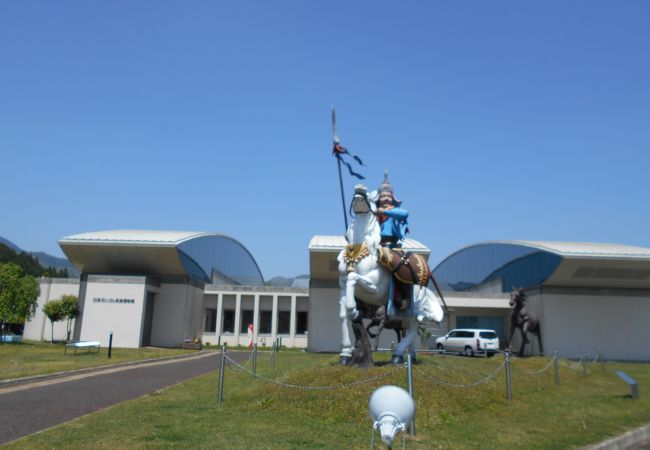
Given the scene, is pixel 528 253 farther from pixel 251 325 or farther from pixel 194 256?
pixel 194 256

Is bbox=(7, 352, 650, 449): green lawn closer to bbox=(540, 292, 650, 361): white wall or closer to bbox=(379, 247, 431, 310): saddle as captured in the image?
bbox=(379, 247, 431, 310): saddle

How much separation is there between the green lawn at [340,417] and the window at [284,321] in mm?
27426

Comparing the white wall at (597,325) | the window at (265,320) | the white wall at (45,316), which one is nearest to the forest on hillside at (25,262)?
the white wall at (45,316)

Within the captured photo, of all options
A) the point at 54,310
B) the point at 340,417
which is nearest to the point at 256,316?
the point at 54,310

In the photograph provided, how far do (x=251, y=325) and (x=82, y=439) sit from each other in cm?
3123

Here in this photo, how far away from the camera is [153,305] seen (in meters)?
34.1

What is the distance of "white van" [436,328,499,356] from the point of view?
27.9 m

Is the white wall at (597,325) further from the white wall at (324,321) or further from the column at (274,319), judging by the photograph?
the column at (274,319)

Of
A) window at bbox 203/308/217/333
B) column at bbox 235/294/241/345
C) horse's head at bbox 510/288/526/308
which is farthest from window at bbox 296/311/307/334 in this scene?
horse's head at bbox 510/288/526/308

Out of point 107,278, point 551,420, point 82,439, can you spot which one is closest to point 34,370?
point 82,439

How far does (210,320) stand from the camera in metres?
40.0

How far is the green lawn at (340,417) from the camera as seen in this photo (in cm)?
724

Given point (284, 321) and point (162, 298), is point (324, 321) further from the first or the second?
point (162, 298)

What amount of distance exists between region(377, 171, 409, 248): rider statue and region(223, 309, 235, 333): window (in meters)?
30.3
